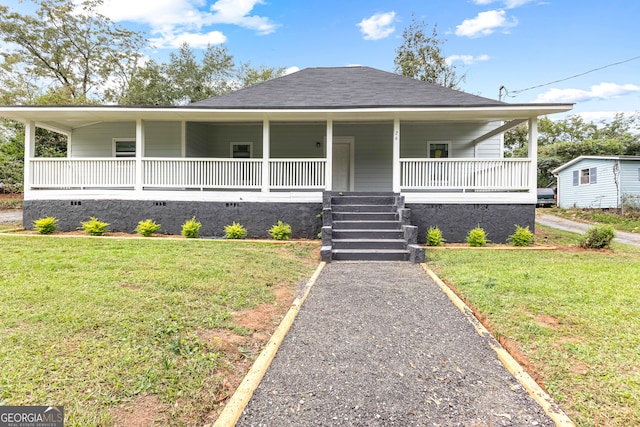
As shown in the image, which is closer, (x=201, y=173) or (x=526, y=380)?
(x=526, y=380)

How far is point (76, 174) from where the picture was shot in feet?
30.6

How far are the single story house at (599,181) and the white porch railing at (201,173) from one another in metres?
19.4

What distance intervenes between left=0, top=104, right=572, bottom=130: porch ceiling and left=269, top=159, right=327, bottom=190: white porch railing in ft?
4.10

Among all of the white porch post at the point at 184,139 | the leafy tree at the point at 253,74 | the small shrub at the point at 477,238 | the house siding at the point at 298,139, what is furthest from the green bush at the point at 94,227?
the leafy tree at the point at 253,74

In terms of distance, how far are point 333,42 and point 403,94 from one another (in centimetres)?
1614

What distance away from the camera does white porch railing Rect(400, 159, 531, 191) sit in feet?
28.6

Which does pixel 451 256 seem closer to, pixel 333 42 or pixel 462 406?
pixel 462 406

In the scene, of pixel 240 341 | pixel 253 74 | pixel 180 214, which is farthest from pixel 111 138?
pixel 253 74

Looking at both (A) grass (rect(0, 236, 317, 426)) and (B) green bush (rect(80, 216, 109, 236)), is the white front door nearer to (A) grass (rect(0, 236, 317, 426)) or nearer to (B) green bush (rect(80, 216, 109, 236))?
(A) grass (rect(0, 236, 317, 426))

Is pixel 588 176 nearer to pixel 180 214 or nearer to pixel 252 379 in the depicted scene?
pixel 180 214

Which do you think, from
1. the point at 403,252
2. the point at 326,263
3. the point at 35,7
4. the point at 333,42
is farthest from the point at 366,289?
the point at 35,7

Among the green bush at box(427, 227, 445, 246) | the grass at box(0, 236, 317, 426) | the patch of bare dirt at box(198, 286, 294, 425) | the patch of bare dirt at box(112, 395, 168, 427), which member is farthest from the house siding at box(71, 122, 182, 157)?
the patch of bare dirt at box(112, 395, 168, 427)

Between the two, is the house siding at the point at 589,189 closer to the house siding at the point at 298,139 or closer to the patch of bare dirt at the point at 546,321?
the house siding at the point at 298,139

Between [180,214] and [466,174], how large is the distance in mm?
8065
